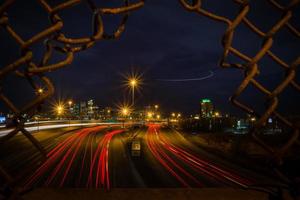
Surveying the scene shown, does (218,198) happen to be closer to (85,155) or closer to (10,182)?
(10,182)

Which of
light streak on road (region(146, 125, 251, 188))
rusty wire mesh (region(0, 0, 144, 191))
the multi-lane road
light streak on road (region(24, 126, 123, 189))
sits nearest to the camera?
rusty wire mesh (region(0, 0, 144, 191))

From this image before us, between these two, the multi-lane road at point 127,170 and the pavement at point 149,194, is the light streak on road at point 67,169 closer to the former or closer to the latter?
the multi-lane road at point 127,170

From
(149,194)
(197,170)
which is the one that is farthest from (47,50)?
(197,170)

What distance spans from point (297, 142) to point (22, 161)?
3036 centimetres

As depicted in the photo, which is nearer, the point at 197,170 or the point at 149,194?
the point at 149,194

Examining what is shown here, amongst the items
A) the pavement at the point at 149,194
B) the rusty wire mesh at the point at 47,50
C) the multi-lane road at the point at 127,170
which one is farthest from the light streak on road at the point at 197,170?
the rusty wire mesh at the point at 47,50

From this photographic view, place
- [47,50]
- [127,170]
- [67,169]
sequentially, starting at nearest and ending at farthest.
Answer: [47,50]
[67,169]
[127,170]

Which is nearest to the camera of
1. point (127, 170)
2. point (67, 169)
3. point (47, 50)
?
point (47, 50)

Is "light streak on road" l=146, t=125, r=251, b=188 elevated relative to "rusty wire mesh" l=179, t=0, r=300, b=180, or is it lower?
lower

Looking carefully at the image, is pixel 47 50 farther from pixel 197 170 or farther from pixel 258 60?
pixel 197 170

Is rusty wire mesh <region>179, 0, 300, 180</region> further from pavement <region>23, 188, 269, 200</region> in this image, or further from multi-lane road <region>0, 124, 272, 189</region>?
multi-lane road <region>0, 124, 272, 189</region>

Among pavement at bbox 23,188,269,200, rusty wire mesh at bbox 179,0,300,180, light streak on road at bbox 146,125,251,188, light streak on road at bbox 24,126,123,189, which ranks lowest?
light streak on road at bbox 146,125,251,188

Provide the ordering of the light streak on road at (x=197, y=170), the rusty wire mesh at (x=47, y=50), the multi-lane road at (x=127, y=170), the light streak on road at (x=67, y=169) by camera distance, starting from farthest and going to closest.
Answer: the light streak on road at (x=197, y=170)
the multi-lane road at (x=127, y=170)
the light streak on road at (x=67, y=169)
the rusty wire mesh at (x=47, y=50)

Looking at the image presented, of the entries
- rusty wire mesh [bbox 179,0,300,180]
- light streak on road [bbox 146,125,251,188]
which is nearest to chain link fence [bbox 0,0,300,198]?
rusty wire mesh [bbox 179,0,300,180]
